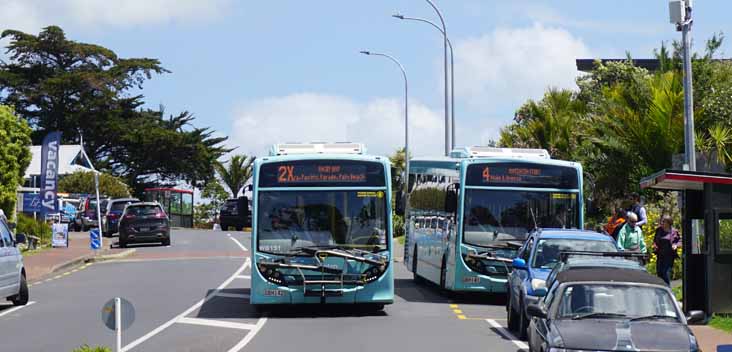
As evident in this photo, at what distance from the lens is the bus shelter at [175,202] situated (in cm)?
7519

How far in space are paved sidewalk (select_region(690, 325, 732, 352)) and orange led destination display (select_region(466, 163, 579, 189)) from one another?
16.4ft

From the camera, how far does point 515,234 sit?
861 inches

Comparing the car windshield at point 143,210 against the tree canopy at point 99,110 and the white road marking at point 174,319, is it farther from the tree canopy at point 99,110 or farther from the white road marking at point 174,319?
the tree canopy at point 99,110

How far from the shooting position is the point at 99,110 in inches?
3002

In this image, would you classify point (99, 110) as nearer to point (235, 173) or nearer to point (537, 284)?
point (235, 173)

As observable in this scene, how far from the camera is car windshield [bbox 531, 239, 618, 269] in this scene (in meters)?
17.4

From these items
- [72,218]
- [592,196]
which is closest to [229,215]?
[72,218]

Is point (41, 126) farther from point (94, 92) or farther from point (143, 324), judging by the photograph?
point (143, 324)

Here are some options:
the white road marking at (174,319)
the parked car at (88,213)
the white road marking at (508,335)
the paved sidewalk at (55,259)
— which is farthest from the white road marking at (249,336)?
the parked car at (88,213)

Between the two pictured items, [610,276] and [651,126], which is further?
[651,126]

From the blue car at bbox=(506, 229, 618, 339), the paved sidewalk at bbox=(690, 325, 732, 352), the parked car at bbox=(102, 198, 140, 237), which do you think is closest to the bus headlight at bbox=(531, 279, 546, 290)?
the blue car at bbox=(506, 229, 618, 339)

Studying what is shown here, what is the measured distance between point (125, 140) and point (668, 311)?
67.6 metres

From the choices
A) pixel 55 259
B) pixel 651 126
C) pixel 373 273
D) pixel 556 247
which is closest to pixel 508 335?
pixel 556 247

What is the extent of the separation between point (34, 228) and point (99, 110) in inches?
1360
